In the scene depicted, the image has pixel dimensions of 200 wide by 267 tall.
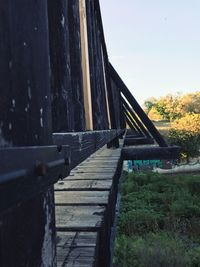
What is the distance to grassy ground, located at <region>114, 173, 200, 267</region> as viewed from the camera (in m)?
12.4

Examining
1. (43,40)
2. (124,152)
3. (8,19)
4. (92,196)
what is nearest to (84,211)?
(92,196)

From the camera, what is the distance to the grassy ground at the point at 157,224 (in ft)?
40.6

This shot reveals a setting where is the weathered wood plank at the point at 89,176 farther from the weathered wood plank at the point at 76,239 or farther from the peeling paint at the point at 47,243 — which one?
the peeling paint at the point at 47,243

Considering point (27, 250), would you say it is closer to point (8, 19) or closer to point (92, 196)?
point (8, 19)

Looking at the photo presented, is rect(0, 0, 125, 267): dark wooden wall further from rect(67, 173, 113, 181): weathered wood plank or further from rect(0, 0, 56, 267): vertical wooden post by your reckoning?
rect(67, 173, 113, 181): weathered wood plank

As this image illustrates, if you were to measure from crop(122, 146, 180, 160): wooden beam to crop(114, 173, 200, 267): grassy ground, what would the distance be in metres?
4.05

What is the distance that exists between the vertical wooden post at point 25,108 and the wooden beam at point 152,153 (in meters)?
7.84

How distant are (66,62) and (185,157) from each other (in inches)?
2634

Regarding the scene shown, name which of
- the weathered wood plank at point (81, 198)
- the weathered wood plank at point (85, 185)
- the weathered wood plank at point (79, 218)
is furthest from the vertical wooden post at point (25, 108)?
the weathered wood plank at point (85, 185)

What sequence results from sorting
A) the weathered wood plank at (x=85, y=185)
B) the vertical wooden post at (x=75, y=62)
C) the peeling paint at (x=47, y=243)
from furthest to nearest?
the weathered wood plank at (x=85, y=185) → the vertical wooden post at (x=75, y=62) → the peeling paint at (x=47, y=243)

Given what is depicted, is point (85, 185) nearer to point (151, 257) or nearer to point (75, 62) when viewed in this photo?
point (75, 62)

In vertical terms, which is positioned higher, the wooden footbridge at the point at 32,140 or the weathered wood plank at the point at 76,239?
the wooden footbridge at the point at 32,140

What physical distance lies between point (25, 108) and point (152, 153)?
8.16 m

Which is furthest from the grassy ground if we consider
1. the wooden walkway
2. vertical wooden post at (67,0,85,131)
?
vertical wooden post at (67,0,85,131)
